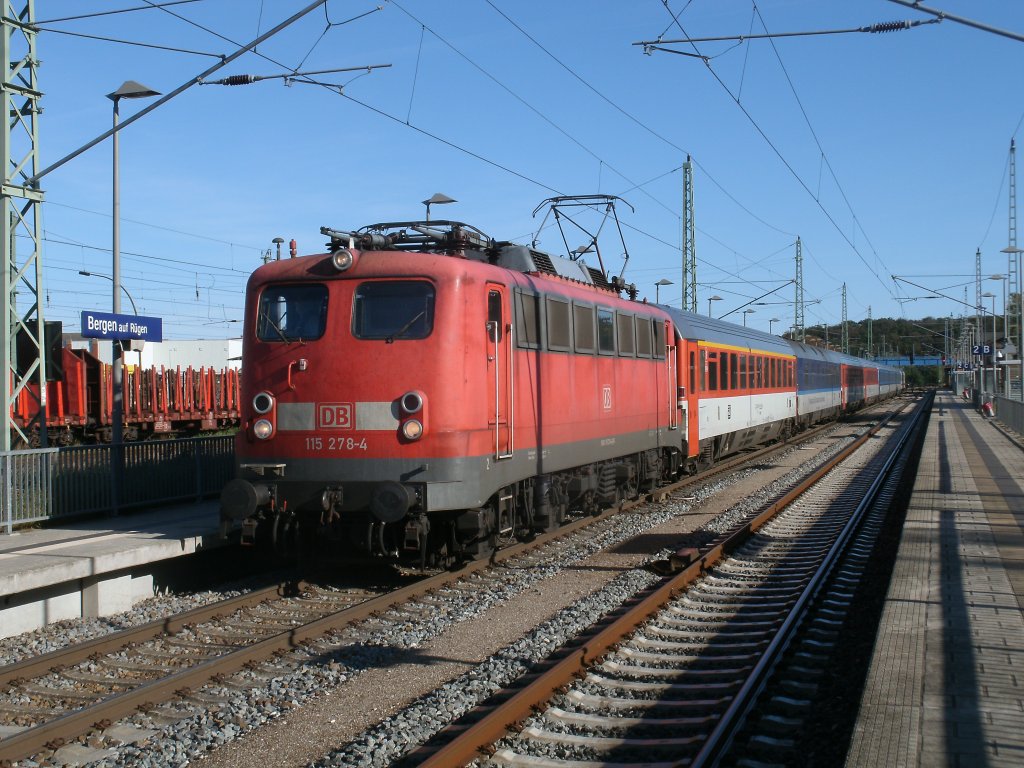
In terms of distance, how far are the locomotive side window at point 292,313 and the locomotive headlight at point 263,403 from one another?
2.03 ft

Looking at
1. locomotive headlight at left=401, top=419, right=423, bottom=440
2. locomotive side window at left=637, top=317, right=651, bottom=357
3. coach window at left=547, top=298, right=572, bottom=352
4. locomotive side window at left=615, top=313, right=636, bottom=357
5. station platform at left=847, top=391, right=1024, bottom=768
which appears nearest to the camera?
station platform at left=847, top=391, right=1024, bottom=768

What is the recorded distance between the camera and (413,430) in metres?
9.90

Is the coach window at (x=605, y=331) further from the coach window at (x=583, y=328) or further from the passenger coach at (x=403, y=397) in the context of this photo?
the passenger coach at (x=403, y=397)

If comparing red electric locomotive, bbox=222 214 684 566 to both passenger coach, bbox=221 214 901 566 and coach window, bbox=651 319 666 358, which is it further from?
coach window, bbox=651 319 666 358

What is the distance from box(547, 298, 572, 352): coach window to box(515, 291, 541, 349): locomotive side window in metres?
0.33

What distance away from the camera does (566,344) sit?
1259 centimetres

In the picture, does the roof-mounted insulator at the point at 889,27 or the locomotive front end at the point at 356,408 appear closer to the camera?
the locomotive front end at the point at 356,408

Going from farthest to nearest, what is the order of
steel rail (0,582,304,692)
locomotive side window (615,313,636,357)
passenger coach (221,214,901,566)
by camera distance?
1. locomotive side window (615,313,636,357)
2. passenger coach (221,214,901,566)
3. steel rail (0,582,304,692)

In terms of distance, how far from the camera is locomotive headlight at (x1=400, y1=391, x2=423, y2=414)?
9.93 metres

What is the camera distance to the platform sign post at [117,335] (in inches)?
525

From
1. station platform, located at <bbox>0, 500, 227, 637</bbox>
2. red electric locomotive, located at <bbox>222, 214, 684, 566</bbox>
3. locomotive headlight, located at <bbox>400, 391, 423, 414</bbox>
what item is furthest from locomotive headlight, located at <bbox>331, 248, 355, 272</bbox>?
station platform, located at <bbox>0, 500, 227, 637</bbox>

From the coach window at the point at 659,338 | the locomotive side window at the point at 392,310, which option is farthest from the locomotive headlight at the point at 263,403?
the coach window at the point at 659,338

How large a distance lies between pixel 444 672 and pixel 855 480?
15.7m

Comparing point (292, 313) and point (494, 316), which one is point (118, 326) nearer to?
point (292, 313)
